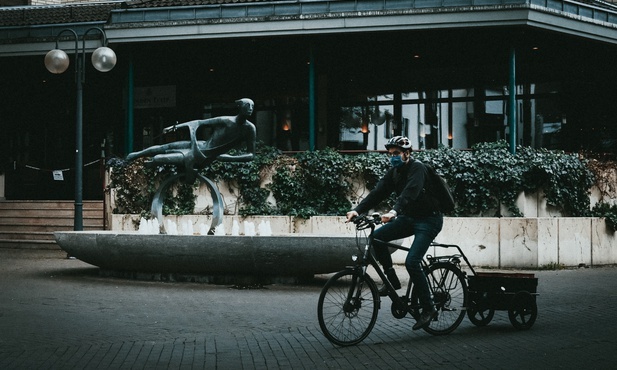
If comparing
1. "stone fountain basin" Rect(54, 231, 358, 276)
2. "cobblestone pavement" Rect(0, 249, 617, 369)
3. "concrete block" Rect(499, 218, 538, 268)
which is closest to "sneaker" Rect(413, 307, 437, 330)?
"cobblestone pavement" Rect(0, 249, 617, 369)

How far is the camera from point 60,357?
6867 mm

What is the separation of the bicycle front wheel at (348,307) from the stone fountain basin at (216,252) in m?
3.96

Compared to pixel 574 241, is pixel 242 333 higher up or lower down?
lower down

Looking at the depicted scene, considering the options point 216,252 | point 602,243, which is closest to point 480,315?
point 216,252

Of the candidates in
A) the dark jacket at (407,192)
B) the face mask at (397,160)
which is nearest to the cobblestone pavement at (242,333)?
the dark jacket at (407,192)

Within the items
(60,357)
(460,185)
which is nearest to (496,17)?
(460,185)

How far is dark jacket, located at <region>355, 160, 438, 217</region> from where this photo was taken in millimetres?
7711

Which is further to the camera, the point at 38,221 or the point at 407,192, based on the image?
the point at 38,221

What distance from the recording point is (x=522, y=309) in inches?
331

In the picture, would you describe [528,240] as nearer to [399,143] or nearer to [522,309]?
[522,309]

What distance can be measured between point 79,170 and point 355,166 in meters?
5.59

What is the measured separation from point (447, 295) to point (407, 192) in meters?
1.21

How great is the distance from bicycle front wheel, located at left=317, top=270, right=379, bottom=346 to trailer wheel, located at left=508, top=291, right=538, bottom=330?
1.74 metres

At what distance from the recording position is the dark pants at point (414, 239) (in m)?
7.83
